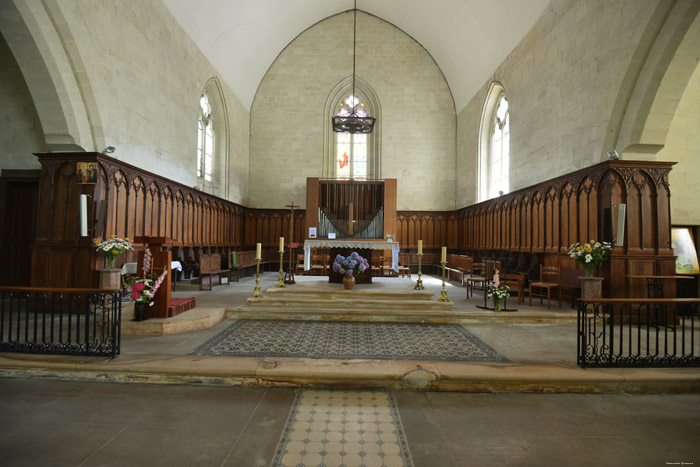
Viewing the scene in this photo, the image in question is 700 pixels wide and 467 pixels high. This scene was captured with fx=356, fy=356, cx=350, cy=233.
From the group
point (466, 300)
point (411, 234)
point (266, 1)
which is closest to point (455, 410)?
point (466, 300)

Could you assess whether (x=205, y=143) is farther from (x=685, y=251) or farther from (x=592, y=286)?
(x=685, y=251)

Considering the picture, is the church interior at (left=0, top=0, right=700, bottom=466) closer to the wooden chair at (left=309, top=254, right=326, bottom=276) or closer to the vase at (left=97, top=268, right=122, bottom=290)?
the vase at (left=97, top=268, right=122, bottom=290)

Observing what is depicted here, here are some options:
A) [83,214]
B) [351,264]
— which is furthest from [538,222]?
[83,214]

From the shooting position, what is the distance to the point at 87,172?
265 inches

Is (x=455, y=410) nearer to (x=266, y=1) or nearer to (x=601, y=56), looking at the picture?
(x=601, y=56)

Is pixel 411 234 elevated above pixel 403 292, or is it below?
above

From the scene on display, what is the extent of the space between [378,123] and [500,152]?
18.1 ft

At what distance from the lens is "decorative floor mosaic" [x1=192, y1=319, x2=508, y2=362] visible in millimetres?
4453

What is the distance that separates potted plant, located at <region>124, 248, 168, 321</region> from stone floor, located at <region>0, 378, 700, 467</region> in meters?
1.47

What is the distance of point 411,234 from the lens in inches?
618

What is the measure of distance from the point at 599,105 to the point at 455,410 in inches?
274

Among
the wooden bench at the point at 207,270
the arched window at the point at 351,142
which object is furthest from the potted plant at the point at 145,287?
the arched window at the point at 351,142

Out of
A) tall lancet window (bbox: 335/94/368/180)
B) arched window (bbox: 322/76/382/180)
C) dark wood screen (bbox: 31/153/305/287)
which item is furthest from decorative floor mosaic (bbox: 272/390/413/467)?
tall lancet window (bbox: 335/94/368/180)

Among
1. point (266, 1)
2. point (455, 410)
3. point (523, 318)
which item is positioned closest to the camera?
point (455, 410)
